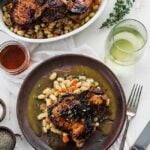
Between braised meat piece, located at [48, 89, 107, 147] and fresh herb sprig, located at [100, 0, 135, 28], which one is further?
fresh herb sprig, located at [100, 0, 135, 28]

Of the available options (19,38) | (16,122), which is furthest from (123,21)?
(16,122)

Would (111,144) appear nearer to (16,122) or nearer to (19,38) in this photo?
(16,122)

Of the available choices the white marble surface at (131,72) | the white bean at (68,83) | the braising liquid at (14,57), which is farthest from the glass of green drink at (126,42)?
the braising liquid at (14,57)

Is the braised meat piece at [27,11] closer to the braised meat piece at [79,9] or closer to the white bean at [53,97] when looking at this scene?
the braised meat piece at [79,9]

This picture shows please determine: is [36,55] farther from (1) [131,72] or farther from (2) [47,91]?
(1) [131,72]

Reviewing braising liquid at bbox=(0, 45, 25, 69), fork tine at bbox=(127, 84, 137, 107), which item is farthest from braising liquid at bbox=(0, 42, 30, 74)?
fork tine at bbox=(127, 84, 137, 107)

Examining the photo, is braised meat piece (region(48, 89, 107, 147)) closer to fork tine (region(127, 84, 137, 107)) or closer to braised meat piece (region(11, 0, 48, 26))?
fork tine (region(127, 84, 137, 107))

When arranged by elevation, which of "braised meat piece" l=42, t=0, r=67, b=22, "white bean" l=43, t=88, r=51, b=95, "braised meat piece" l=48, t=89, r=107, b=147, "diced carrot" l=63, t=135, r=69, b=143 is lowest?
"diced carrot" l=63, t=135, r=69, b=143

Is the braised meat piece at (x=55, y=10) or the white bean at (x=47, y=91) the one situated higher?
the braised meat piece at (x=55, y=10)
